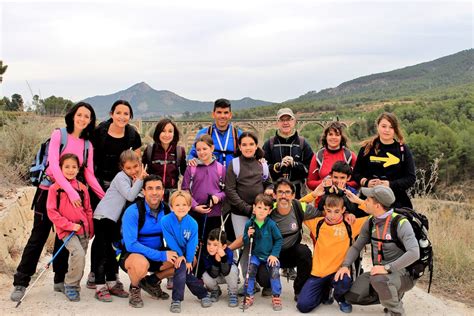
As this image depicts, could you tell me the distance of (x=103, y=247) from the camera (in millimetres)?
4781

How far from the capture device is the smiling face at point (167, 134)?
5042mm

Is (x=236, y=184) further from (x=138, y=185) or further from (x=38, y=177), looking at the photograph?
(x=38, y=177)

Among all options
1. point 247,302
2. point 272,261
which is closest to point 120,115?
point 272,261

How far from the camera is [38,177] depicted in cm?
473

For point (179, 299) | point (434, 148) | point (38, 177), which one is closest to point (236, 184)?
point (179, 299)

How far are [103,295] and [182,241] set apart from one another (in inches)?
39.0

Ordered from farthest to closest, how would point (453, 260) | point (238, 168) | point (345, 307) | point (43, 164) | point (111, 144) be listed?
1. point (453, 260)
2. point (238, 168)
3. point (111, 144)
4. point (43, 164)
5. point (345, 307)

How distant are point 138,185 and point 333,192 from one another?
2.05 metres

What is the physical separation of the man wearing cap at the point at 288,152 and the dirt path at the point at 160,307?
4.68 ft

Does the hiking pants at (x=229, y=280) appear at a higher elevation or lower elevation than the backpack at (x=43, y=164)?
lower

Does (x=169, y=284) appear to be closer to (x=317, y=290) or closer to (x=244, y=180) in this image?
(x=244, y=180)

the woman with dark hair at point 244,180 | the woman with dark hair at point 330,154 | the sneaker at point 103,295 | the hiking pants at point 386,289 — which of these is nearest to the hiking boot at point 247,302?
the woman with dark hair at point 244,180

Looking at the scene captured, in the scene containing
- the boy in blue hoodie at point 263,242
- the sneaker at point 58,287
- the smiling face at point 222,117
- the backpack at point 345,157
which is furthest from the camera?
the smiling face at point 222,117

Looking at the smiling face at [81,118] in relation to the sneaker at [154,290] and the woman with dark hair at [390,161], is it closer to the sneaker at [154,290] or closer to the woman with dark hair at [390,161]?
the sneaker at [154,290]
